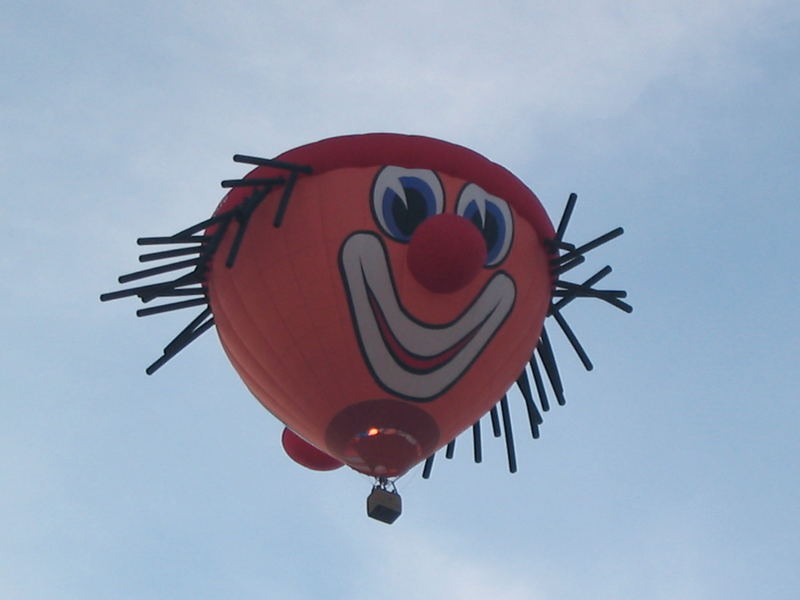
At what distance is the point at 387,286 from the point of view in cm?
1872

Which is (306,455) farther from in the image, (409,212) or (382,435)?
(409,212)

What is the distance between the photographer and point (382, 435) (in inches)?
747

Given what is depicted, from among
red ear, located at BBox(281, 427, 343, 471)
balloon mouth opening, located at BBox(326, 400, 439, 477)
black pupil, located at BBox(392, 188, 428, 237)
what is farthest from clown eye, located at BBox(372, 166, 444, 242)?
red ear, located at BBox(281, 427, 343, 471)

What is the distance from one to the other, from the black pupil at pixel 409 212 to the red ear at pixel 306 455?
3558 millimetres

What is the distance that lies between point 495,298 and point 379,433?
1.94 metres

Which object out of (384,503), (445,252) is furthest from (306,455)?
(445,252)

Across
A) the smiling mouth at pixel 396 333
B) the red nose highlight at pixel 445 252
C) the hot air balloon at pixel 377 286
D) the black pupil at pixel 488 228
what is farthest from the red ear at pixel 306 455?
the black pupil at pixel 488 228

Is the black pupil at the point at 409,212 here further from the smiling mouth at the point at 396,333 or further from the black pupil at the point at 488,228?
the black pupil at the point at 488,228

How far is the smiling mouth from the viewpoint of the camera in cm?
1870

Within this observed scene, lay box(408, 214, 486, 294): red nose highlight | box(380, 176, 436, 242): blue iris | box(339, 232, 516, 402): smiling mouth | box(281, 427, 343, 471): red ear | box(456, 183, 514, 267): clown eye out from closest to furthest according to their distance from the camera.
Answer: box(408, 214, 486, 294): red nose highlight < box(339, 232, 516, 402): smiling mouth < box(380, 176, 436, 242): blue iris < box(456, 183, 514, 267): clown eye < box(281, 427, 343, 471): red ear

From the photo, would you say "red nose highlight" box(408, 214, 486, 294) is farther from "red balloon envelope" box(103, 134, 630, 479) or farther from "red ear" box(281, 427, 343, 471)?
"red ear" box(281, 427, 343, 471)

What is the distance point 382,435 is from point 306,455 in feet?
8.35

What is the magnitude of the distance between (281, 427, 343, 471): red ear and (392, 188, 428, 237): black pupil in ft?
11.7

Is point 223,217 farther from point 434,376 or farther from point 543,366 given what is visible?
point 543,366
